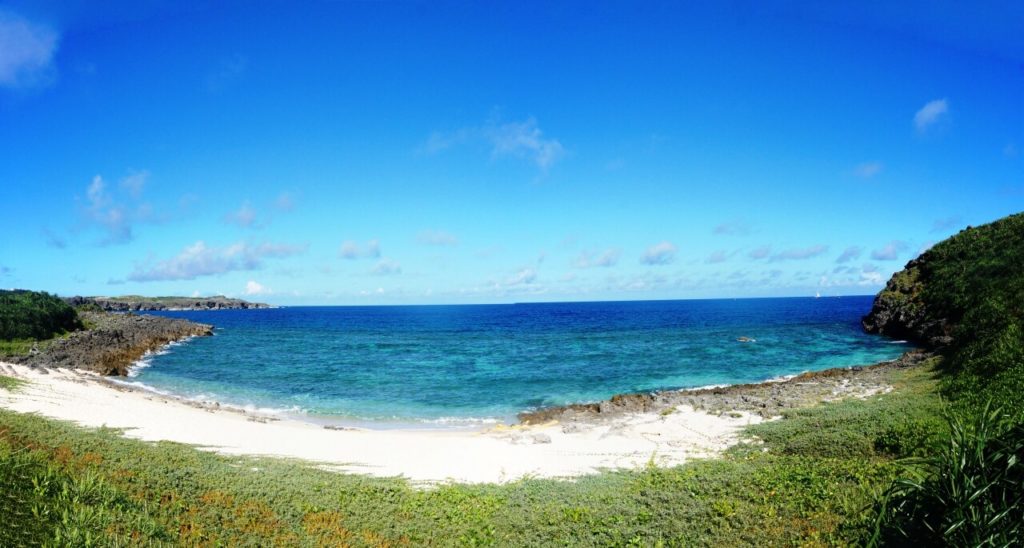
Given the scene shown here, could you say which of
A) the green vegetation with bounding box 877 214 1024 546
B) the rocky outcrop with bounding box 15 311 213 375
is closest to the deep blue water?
the rocky outcrop with bounding box 15 311 213 375

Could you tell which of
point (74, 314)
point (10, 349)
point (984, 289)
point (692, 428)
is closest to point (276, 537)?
point (692, 428)

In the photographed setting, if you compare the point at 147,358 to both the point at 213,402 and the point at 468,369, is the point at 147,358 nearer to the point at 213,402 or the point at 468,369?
the point at 213,402

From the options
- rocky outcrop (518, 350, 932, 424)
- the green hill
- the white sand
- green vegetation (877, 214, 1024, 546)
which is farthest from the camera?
rocky outcrop (518, 350, 932, 424)

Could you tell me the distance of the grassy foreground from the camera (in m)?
9.81

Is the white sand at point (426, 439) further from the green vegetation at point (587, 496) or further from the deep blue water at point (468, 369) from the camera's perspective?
the deep blue water at point (468, 369)

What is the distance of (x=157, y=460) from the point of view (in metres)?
15.6

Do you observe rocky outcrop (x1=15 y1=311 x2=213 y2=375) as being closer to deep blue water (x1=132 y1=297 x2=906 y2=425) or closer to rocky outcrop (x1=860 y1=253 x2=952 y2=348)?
deep blue water (x1=132 y1=297 x2=906 y2=425)

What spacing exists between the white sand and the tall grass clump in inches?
517

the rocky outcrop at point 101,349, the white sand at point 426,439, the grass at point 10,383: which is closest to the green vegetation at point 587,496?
the white sand at point 426,439

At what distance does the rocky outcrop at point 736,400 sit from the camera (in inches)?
1170

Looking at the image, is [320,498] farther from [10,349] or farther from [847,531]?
[10,349]

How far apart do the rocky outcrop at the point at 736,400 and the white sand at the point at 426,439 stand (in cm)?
172

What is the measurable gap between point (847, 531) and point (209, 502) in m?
13.6

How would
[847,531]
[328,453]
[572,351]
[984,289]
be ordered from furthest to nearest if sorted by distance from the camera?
[572,351]
[984,289]
[328,453]
[847,531]
